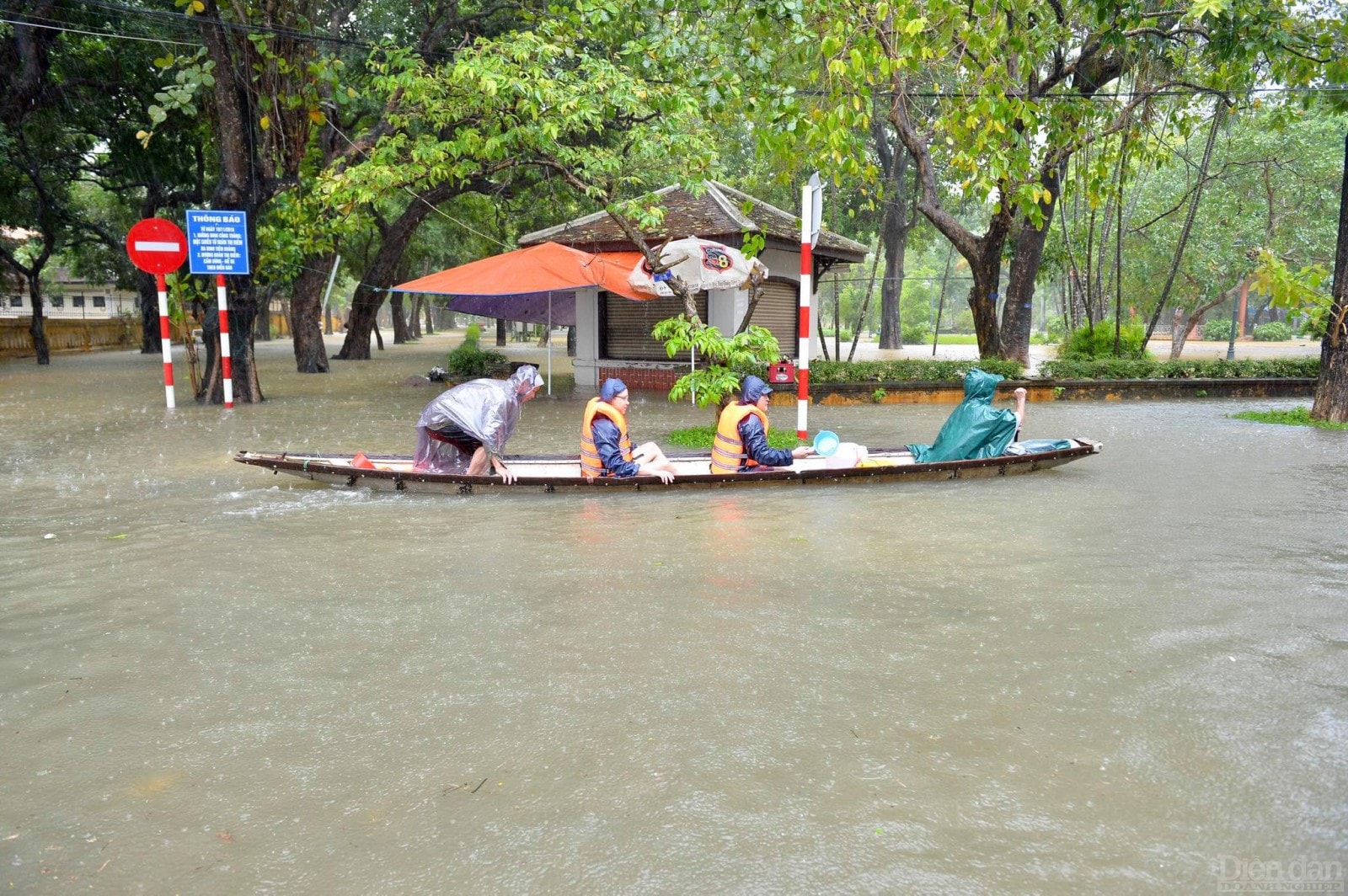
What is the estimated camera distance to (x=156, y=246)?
14727 mm

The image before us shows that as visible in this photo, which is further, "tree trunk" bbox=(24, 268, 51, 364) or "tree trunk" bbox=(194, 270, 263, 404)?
"tree trunk" bbox=(24, 268, 51, 364)

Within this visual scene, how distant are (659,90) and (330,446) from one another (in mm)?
5941

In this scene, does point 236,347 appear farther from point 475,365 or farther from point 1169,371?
point 1169,371

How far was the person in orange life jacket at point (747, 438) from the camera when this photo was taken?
8.65 meters

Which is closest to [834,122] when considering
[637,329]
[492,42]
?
[492,42]

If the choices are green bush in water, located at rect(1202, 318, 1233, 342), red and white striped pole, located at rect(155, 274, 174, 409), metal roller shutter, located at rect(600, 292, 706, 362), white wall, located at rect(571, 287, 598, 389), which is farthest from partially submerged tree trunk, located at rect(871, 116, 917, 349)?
red and white striped pole, located at rect(155, 274, 174, 409)

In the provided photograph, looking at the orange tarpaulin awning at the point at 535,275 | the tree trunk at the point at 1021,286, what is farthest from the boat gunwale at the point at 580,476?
the tree trunk at the point at 1021,286

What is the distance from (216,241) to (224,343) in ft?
5.59

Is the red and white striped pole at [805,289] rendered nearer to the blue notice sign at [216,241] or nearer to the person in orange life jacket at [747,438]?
the person in orange life jacket at [747,438]

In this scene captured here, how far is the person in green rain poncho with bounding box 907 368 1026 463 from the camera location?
9180 millimetres

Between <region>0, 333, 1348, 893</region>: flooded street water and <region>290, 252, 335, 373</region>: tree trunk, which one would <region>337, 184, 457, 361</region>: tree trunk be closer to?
<region>290, 252, 335, 373</region>: tree trunk

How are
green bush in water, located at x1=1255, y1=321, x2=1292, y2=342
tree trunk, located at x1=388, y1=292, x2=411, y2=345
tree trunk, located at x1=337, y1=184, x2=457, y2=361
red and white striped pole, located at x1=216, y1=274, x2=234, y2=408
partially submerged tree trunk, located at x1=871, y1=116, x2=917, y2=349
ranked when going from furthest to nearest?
green bush in water, located at x1=1255, y1=321, x2=1292, y2=342 < tree trunk, located at x1=388, y1=292, x2=411, y2=345 < partially submerged tree trunk, located at x1=871, y1=116, x2=917, y2=349 < tree trunk, located at x1=337, y1=184, x2=457, y2=361 < red and white striped pole, located at x1=216, y1=274, x2=234, y2=408

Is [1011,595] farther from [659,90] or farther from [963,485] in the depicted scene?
[659,90]

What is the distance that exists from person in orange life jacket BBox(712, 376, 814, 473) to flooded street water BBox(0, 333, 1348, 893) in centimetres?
49
